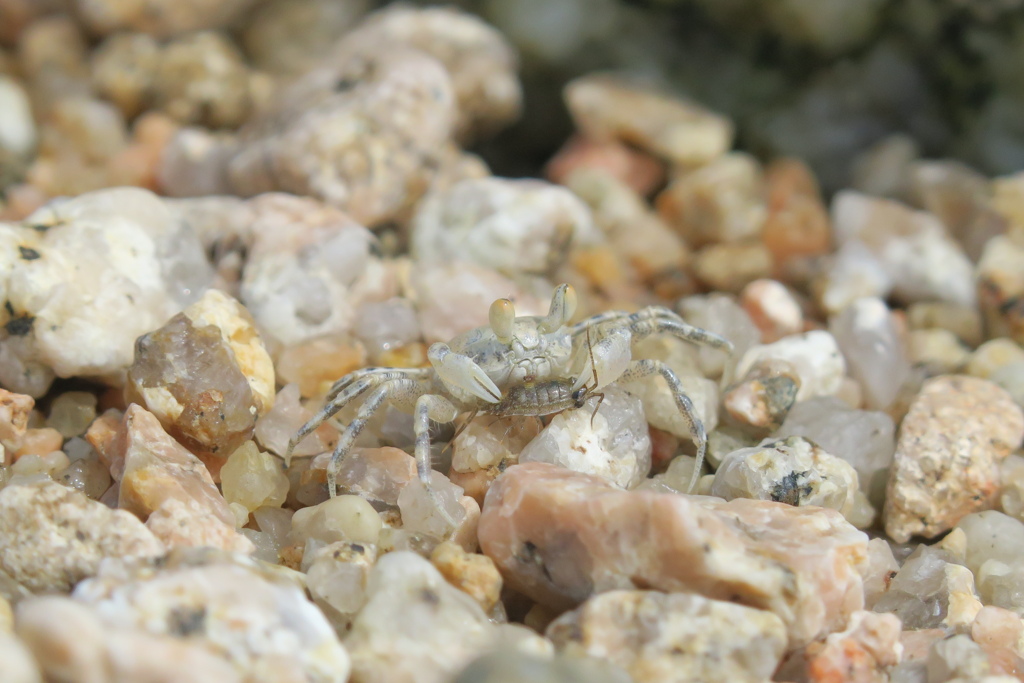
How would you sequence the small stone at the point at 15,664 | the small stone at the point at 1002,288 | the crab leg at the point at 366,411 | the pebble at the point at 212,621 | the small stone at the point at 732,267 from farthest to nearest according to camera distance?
the small stone at the point at 732,267 → the small stone at the point at 1002,288 → the crab leg at the point at 366,411 → the pebble at the point at 212,621 → the small stone at the point at 15,664

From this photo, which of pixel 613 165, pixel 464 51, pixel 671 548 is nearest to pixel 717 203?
pixel 613 165

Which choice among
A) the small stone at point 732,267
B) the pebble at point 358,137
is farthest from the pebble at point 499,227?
the small stone at point 732,267

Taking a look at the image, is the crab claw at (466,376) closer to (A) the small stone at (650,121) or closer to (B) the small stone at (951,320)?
(B) the small stone at (951,320)

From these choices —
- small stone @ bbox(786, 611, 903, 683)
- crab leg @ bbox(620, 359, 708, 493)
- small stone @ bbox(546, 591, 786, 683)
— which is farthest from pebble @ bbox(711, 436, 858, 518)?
small stone @ bbox(546, 591, 786, 683)

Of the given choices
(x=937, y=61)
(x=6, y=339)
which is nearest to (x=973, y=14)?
(x=937, y=61)

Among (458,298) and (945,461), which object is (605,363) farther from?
(945,461)

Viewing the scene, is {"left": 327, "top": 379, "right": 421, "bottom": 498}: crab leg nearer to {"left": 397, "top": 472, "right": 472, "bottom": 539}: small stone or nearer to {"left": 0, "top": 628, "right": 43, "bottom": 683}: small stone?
{"left": 397, "top": 472, "right": 472, "bottom": 539}: small stone

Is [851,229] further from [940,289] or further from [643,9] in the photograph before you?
[643,9]

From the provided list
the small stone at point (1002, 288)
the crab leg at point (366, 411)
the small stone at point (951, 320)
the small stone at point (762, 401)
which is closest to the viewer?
the crab leg at point (366, 411)
